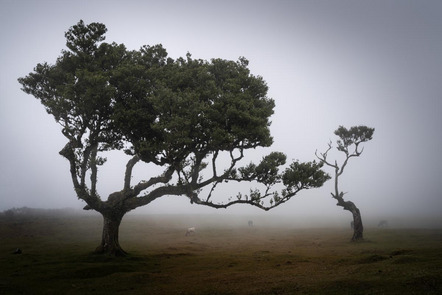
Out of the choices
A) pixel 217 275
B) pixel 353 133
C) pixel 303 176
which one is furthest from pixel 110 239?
pixel 353 133

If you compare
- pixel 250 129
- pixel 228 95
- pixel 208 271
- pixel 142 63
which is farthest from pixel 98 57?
pixel 208 271

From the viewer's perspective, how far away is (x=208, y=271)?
22.7 meters

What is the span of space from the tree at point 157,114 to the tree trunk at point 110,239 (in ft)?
0.33

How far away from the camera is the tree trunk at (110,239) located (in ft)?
92.4

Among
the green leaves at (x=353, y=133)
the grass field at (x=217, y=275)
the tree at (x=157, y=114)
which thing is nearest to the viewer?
the grass field at (x=217, y=275)

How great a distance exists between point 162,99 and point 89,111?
8.53 meters

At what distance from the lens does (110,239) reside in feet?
93.5

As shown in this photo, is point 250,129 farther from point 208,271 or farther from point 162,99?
point 208,271

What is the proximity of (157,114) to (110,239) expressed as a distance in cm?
1424

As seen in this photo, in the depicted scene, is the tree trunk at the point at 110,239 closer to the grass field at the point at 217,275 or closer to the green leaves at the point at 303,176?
the grass field at the point at 217,275

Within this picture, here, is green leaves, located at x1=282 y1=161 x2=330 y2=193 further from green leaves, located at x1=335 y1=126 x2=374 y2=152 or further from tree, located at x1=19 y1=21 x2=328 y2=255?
green leaves, located at x1=335 y1=126 x2=374 y2=152

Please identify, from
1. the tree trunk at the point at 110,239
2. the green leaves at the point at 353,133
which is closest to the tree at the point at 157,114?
the tree trunk at the point at 110,239

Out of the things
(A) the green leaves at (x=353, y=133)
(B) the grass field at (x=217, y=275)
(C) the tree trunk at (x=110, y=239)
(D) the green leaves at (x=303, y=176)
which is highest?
(A) the green leaves at (x=353, y=133)

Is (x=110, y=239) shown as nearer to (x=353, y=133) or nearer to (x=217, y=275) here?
(x=217, y=275)
